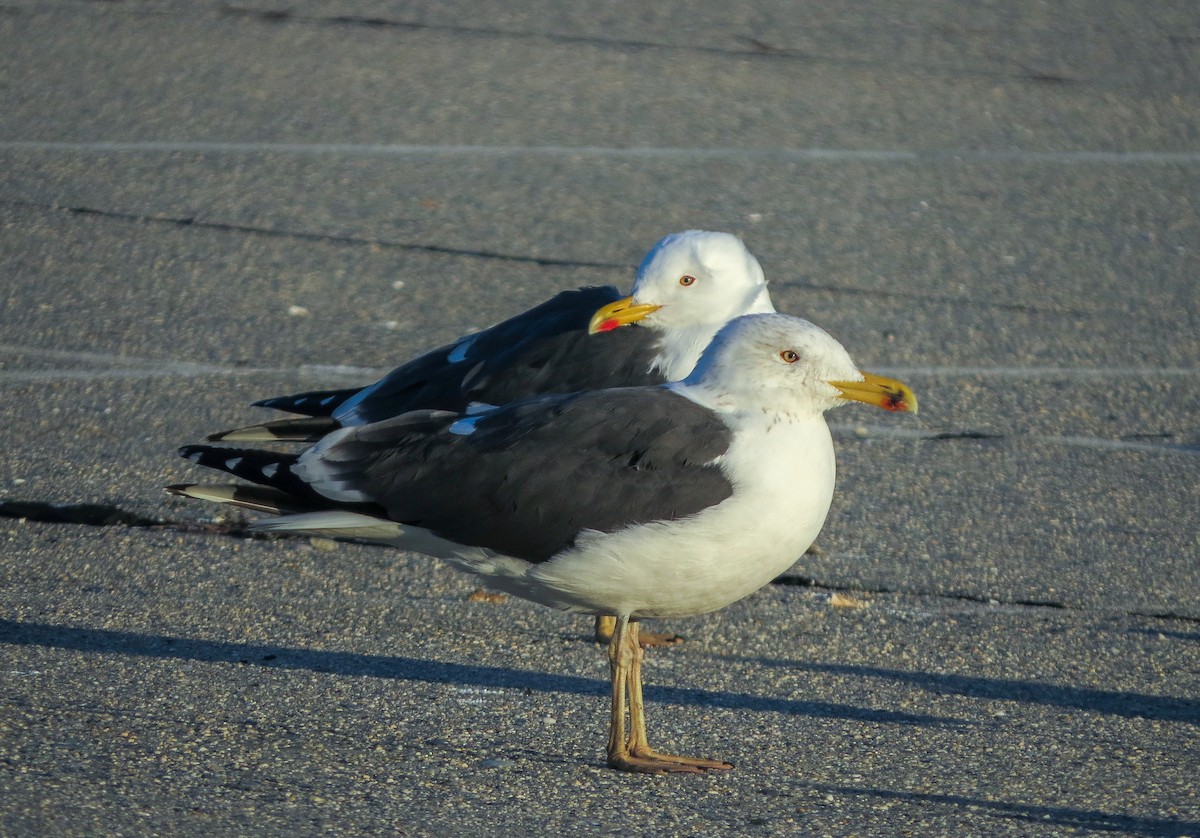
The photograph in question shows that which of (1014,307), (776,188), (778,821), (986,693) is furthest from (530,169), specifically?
(778,821)

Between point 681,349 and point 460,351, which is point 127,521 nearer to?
point 460,351

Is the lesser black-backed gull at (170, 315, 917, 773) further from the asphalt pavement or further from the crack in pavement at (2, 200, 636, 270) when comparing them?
the crack in pavement at (2, 200, 636, 270)

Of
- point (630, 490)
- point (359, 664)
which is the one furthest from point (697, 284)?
point (359, 664)

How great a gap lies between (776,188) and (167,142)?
3.95m

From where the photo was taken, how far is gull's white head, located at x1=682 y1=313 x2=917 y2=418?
14.5ft

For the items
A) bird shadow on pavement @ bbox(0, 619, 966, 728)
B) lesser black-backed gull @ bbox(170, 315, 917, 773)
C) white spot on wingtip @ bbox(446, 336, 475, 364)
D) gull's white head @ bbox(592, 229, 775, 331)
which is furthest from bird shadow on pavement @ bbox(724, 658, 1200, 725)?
white spot on wingtip @ bbox(446, 336, 475, 364)

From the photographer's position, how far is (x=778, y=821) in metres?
4.06

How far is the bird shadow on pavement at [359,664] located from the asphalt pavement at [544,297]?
0.02m

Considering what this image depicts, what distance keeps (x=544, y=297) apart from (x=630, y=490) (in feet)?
13.5

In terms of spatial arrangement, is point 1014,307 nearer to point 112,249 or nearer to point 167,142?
point 112,249

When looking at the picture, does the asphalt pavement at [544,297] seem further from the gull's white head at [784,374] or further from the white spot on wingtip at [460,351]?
the gull's white head at [784,374]

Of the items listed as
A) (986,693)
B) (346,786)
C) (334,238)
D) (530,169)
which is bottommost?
(346,786)

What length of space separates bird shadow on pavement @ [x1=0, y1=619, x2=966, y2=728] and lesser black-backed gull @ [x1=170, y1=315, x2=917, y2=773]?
318 millimetres

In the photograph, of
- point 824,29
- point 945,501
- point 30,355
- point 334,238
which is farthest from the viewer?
point 824,29
